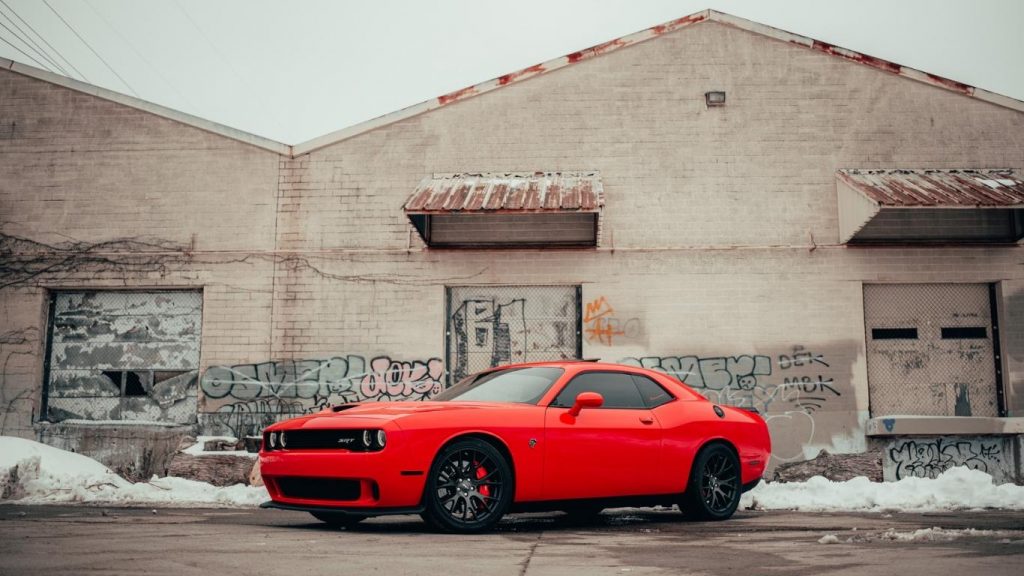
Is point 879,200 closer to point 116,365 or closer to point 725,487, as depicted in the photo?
point 725,487

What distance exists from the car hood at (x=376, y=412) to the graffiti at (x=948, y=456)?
8.69 meters

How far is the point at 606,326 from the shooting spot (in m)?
14.0

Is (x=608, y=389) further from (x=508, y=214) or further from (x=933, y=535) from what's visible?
(x=508, y=214)

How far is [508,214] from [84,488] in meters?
6.53

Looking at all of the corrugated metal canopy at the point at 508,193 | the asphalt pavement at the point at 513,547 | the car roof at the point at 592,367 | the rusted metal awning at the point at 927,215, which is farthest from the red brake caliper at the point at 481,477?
the rusted metal awning at the point at 927,215

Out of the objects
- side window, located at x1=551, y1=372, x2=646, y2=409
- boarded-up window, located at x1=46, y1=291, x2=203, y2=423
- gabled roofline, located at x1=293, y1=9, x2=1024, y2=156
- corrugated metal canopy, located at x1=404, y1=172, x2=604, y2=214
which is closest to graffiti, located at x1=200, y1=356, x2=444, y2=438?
boarded-up window, located at x1=46, y1=291, x2=203, y2=423

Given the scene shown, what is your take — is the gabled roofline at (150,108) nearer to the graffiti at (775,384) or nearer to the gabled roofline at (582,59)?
the gabled roofline at (582,59)

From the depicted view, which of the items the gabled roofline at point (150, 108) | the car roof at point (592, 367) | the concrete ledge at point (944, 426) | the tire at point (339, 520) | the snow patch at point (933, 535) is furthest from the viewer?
the gabled roofline at point (150, 108)

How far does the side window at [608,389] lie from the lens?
741cm

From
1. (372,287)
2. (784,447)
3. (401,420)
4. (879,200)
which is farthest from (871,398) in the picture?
(401,420)

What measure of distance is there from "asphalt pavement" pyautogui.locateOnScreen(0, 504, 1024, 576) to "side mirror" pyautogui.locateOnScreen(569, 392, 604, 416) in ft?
2.99

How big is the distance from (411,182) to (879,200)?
6858 millimetres

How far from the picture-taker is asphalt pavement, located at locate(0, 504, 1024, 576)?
4.76 m

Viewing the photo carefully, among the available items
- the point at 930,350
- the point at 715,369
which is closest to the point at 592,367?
the point at 715,369
